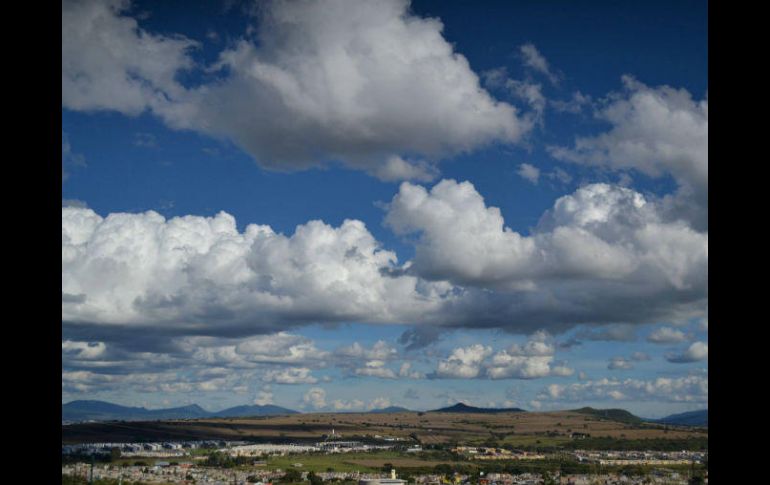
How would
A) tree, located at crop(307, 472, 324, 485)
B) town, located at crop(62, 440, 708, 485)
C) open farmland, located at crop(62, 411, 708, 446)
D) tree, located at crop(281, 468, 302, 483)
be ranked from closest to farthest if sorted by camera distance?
1. town, located at crop(62, 440, 708, 485)
2. tree, located at crop(307, 472, 324, 485)
3. tree, located at crop(281, 468, 302, 483)
4. open farmland, located at crop(62, 411, 708, 446)

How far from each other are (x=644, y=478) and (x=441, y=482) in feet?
50.3

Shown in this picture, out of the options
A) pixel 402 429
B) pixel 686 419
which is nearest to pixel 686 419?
pixel 686 419

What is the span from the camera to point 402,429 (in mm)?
110312

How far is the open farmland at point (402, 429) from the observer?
8597 cm

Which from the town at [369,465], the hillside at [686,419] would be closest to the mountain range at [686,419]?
the hillside at [686,419]

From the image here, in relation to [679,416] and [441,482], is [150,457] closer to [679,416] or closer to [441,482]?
[441,482]

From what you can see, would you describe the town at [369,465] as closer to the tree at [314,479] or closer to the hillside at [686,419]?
the tree at [314,479]

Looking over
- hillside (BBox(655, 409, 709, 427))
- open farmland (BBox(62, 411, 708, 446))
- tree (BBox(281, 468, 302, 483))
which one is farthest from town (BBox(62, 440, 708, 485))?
hillside (BBox(655, 409, 709, 427))

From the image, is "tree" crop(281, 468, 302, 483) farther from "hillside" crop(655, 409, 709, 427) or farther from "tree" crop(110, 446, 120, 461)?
"hillside" crop(655, 409, 709, 427)

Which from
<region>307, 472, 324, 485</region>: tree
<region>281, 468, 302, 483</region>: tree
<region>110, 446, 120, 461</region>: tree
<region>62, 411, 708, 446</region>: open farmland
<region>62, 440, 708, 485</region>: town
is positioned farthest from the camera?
<region>62, 411, 708, 446</region>: open farmland

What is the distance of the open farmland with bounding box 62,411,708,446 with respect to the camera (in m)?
86.0
